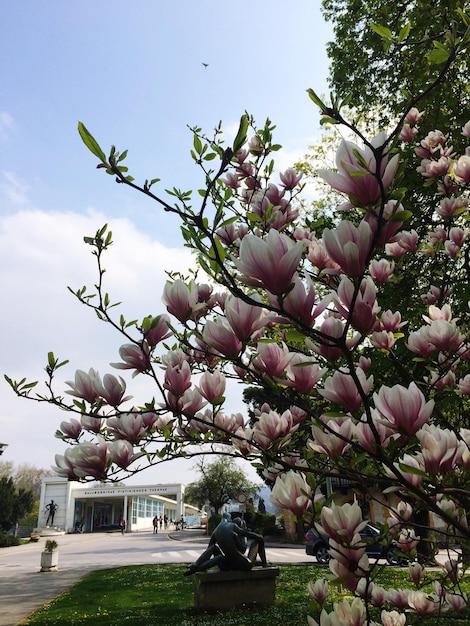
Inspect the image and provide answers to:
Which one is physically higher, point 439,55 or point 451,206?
point 451,206

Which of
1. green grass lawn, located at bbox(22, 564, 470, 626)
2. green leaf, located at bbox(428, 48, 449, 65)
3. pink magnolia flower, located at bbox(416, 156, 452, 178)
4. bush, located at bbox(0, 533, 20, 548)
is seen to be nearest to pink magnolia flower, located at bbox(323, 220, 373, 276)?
green leaf, located at bbox(428, 48, 449, 65)

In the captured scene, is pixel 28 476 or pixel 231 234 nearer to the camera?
pixel 231 234

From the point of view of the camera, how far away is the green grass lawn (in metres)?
6.03

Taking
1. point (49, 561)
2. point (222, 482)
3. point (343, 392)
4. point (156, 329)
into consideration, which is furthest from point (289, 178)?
point (222, 482)

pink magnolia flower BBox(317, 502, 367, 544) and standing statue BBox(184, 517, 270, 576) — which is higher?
pink magnolia flower BBox(317, 502, 367, 544)

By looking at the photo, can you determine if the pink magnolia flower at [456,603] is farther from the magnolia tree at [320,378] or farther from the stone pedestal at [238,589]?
the stone pedestal at [238,589]

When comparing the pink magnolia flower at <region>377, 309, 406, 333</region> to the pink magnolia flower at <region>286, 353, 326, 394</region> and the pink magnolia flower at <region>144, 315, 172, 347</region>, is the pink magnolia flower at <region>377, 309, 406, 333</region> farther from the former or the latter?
the pink magnolia flower at <region>144, 315, 172, 347</region>

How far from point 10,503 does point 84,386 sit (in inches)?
1531

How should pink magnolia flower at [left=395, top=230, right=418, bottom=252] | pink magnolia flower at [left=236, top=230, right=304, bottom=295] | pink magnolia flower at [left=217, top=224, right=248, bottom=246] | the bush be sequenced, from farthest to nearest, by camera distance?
the bush
pink magnolia flower at [left=217, top=224, right=248, bottom=246]
pink magnolia flower at [left=395, top=230, right=418, bottom=252]
pink magnolia flower at [left=236, top=230, right=304, bottom=295]

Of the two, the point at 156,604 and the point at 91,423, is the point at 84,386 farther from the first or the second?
the point at 156,604

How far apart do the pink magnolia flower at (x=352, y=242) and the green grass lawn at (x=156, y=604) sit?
403 cm

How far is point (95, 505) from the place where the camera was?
5284 centimetres

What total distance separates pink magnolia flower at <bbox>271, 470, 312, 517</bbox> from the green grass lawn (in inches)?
137

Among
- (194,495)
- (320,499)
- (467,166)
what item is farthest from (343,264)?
(194,495)
